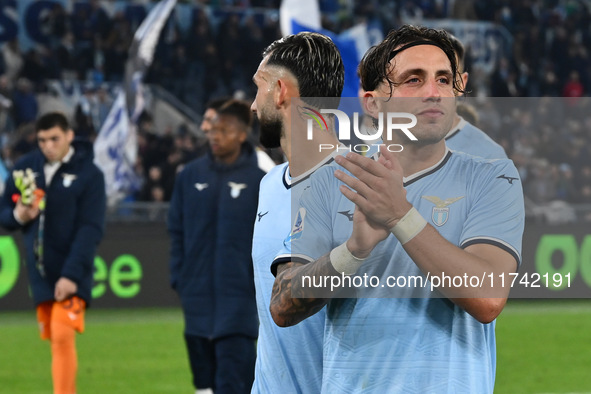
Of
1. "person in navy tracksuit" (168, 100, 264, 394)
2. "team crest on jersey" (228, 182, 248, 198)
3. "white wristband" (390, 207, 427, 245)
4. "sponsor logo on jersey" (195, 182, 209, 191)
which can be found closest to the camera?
"white wristband" (390, 207, 427, 245)

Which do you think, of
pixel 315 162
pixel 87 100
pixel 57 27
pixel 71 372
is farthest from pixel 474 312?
pixel 57 27

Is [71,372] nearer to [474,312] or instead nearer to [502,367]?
[502,367]

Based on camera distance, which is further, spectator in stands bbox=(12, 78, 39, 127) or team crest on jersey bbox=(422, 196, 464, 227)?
spectator in stands bbox=(12, 78, 39, 127)

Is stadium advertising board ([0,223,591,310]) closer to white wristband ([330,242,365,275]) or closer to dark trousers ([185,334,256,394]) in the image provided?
dark trousers ([185,334,256,394])

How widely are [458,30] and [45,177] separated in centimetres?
1655

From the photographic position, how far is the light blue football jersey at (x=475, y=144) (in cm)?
207

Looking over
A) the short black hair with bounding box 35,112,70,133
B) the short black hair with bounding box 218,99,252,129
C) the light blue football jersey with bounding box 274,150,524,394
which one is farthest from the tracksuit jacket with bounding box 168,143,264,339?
the light blue football jersey with bounding box 274,150,524,394

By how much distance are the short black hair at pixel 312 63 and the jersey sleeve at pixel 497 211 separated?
91 cm

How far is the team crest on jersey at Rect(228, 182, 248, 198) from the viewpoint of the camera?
5.99m

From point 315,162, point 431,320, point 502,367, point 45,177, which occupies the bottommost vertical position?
point 502,367

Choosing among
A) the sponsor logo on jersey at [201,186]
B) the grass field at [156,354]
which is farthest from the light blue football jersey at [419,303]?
the grass field at [156,354]

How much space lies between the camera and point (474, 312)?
73.8 inches

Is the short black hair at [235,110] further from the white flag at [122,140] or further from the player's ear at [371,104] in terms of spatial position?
the white flag at [122,140]

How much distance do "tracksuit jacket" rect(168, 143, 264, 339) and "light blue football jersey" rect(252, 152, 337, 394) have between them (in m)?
2.81
